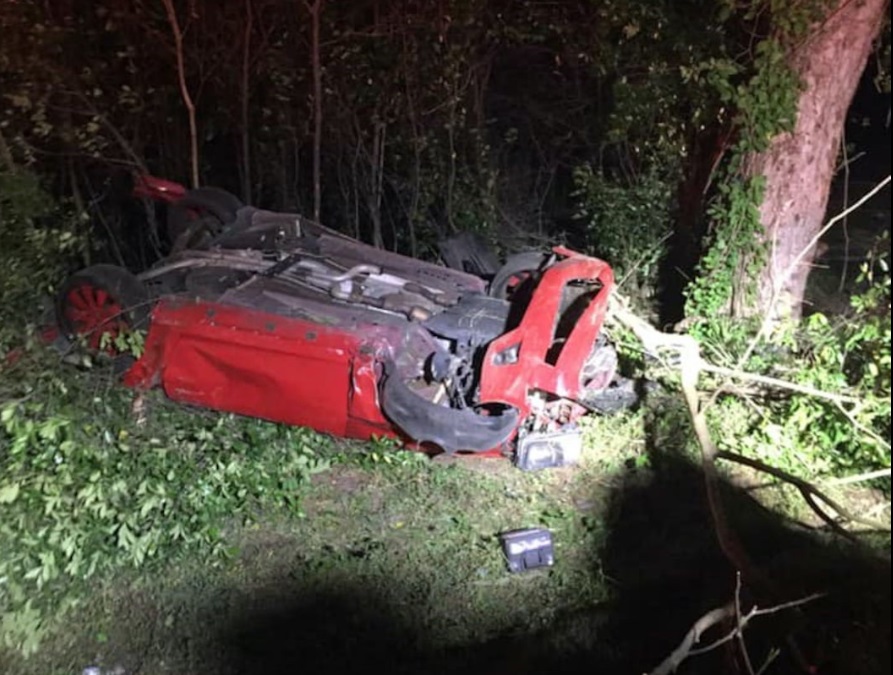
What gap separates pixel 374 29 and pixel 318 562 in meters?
4.51

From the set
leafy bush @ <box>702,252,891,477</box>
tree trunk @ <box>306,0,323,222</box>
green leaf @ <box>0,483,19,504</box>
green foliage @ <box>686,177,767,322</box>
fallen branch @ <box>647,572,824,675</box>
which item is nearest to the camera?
fallen branch @ <box>647,572,824,675</box>

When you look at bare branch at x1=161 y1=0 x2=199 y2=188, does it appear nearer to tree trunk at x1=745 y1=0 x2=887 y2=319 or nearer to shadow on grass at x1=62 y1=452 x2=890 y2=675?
shadow on grass at x1=62 y1=452 x2=890 y2=675

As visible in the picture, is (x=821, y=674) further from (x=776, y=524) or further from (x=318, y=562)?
(x=318, y=562)

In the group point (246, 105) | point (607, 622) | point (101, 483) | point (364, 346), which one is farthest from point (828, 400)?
point (246, 105)

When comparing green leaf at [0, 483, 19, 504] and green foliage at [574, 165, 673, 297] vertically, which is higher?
green foliage at [574, 165, 673, 297]

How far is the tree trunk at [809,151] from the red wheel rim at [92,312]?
3.88 meters

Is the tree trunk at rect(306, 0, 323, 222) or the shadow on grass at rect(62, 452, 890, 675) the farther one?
the tree trunk at rect(306, 0, 323, 222)

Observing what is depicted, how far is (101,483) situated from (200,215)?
2.42 metres

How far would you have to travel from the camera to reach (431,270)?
534cm

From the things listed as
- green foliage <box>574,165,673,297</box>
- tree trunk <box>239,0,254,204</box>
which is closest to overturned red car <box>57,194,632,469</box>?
green foliage <box>574,165,673,297</box>

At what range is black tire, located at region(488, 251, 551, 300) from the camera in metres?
5.27

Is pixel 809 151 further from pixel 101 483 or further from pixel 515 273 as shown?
pixel 101 483

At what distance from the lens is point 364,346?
4285mm

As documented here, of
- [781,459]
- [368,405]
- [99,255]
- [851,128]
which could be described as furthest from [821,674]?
[99,255]
